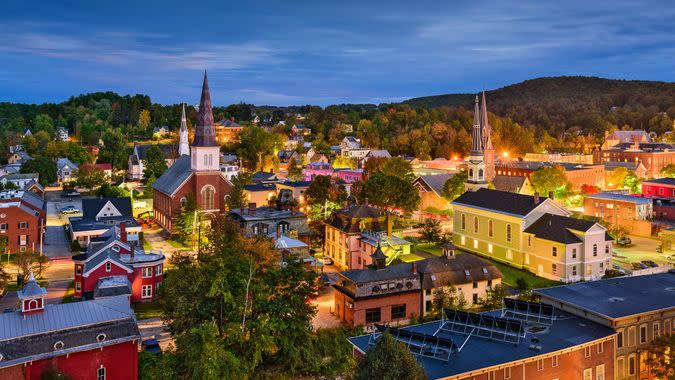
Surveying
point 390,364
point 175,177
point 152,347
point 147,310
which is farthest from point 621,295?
point 175,177

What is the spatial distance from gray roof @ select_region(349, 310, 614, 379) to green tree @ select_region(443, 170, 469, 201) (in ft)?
138

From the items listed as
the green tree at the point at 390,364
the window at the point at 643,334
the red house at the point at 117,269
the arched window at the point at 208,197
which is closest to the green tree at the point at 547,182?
the arched window at the point at 208,197

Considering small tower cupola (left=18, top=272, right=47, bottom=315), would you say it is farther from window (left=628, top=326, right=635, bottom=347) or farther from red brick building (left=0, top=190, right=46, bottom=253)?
window (left=628, top=326, right=635, bottom=347)

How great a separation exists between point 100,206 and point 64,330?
37.4 meters

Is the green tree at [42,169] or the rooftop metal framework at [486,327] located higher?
the green tree at [42,169]

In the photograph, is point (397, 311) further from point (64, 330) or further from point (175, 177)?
point (175, 177)

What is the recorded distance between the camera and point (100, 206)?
200 ft

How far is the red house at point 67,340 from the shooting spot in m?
25.1

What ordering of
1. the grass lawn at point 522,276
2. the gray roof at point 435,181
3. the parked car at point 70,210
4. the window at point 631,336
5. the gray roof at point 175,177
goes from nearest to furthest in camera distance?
the window at point 631,336
the grass lawn at point 522,276
the gray roof at point 175,177
the parked car at point 70,210
the gray roof at point 435,181

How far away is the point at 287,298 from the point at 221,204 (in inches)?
1435

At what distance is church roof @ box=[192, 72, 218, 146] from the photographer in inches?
2489

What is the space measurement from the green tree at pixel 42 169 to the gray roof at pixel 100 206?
45346 millimetres

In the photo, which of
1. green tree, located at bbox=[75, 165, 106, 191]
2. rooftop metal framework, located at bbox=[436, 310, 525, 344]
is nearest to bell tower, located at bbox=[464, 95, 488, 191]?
rooftop metal framework, located at bbox=[436, 310, 525, 344]

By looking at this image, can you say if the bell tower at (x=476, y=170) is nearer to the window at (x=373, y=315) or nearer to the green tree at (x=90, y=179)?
the window at (x=373, y=315)
